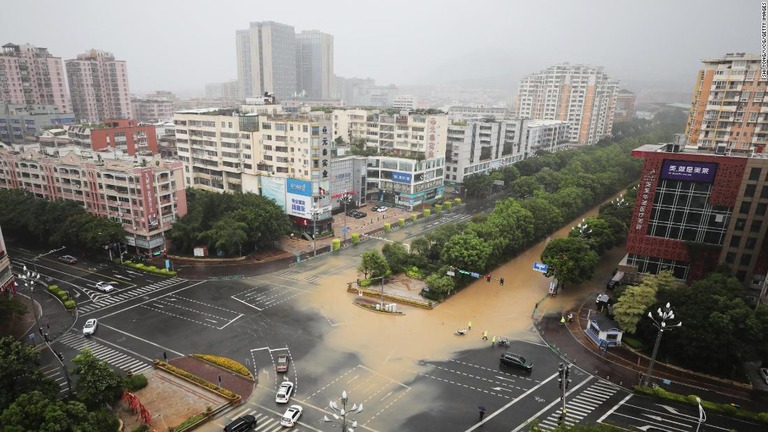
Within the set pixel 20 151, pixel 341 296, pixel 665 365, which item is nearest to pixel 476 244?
pixel 341 296

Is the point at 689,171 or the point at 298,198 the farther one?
the point at 298,198

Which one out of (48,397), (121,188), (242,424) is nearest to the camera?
(48,397)

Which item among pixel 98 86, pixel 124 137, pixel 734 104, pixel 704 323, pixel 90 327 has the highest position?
pixel 734 104

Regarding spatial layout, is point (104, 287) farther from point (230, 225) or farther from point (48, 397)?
point (48, 397)

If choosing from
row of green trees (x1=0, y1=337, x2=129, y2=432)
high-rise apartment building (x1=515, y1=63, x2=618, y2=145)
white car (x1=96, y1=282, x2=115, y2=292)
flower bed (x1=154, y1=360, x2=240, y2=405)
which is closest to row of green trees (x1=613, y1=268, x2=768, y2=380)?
flower bed (x1=154, y1=360, x2=240, y2=405)

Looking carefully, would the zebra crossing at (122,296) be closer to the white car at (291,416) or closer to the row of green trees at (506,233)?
the row of green trees at (506,233)

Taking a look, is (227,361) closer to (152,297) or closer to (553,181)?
(152,297)

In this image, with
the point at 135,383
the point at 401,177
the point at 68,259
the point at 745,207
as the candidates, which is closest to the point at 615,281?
the point at 745,207
